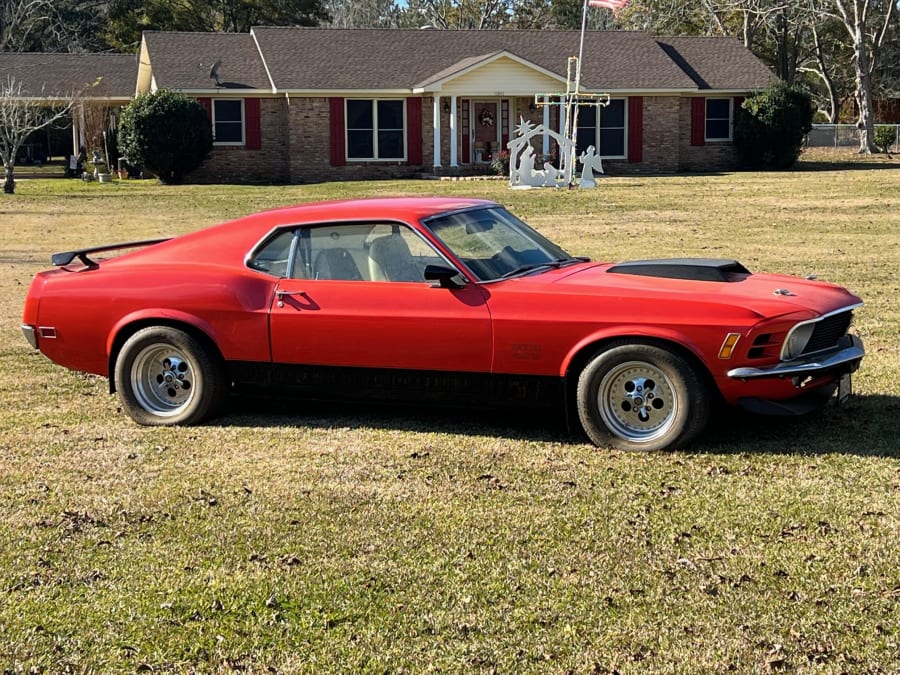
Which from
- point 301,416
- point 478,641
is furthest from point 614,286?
point 478,641

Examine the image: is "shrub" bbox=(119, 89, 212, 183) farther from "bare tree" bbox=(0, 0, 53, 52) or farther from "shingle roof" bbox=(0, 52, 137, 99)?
"bare tree" bbox=(0, 0, 53, 52)

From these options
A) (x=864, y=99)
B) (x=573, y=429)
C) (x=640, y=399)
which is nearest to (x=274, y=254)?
(x=573, y=429)

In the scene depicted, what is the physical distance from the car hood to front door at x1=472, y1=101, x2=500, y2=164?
A: 3247cm

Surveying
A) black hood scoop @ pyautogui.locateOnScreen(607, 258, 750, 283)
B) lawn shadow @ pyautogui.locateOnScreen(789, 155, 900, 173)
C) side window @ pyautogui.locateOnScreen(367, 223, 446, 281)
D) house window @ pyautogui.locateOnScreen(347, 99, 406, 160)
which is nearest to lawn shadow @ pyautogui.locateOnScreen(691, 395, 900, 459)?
black hood scoop @ pyautogui.locateOnScreen(607, 258, 750, 283)

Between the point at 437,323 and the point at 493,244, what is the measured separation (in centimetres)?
78

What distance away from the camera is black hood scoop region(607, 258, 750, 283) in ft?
23.0

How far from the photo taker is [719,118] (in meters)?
41.0

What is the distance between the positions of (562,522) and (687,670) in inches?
59.6

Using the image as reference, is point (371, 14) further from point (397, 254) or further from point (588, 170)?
point (397, 254)

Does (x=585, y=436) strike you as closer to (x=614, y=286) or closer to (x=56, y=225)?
(x=614, y=286)

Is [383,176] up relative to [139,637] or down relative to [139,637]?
up

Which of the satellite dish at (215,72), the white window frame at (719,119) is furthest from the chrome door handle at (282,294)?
the white window frame at (719,119)

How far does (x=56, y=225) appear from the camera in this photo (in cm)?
2375

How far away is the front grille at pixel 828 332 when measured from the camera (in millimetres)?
6691
